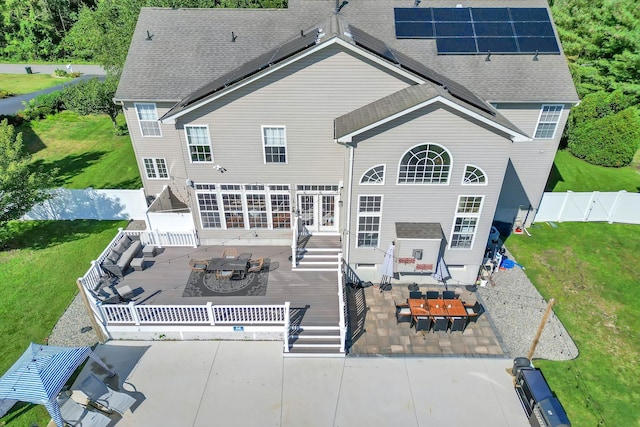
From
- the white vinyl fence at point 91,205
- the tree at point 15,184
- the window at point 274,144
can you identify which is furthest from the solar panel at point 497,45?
the tree at point 15,184

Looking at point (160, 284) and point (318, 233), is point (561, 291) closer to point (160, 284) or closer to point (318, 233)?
point (318, 233)

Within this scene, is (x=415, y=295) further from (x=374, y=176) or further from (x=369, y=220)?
(x=374, y=176)

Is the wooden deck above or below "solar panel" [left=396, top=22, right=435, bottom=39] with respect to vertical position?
below

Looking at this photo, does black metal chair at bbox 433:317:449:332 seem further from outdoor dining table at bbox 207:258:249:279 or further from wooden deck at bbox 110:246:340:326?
outdoor dining table at bbox 207:258:249:279

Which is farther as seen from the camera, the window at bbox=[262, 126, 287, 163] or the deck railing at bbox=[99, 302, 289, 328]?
the window at bbox=[262, 126, 287, 163]

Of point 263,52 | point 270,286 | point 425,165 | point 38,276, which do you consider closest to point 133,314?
point 270,286

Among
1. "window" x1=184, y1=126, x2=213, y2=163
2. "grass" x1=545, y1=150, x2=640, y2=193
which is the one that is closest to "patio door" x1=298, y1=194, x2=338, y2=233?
"window" x1=184, y1=126, x2=213, y2=163
